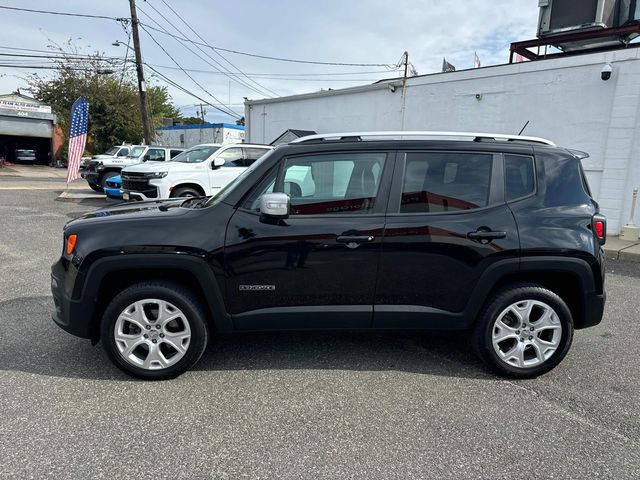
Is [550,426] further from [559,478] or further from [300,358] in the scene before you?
[300,358]

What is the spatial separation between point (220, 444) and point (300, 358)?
1174mm

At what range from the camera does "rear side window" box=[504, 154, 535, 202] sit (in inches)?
132

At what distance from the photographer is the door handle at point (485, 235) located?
3.23 meters

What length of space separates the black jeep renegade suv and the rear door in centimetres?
1

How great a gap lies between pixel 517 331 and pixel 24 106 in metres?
37.5

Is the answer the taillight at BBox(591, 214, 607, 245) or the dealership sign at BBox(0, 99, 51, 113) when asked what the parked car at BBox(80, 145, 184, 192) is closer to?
the taillight at BBox(591, 214, 607, 245)

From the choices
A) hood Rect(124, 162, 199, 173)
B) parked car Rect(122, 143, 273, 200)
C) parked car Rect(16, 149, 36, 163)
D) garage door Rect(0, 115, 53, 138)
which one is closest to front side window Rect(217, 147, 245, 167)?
parked car Rect(122, 143, 273, 200)

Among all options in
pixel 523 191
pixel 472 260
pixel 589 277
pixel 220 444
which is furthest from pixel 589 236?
pixel 220 444

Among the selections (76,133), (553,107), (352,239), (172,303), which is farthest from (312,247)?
(76,133)

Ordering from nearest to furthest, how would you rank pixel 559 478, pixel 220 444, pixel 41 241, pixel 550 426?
1. pixel 559 478
2. pixel 220 444
3. pixel 550 426
4. pixel 41 241

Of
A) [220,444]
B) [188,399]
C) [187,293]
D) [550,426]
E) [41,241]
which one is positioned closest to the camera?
[220,444]

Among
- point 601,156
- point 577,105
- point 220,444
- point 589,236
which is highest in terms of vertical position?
point 577,105

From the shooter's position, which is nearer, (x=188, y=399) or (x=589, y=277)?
(x=188, y=399)

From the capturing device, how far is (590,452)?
256 cm
